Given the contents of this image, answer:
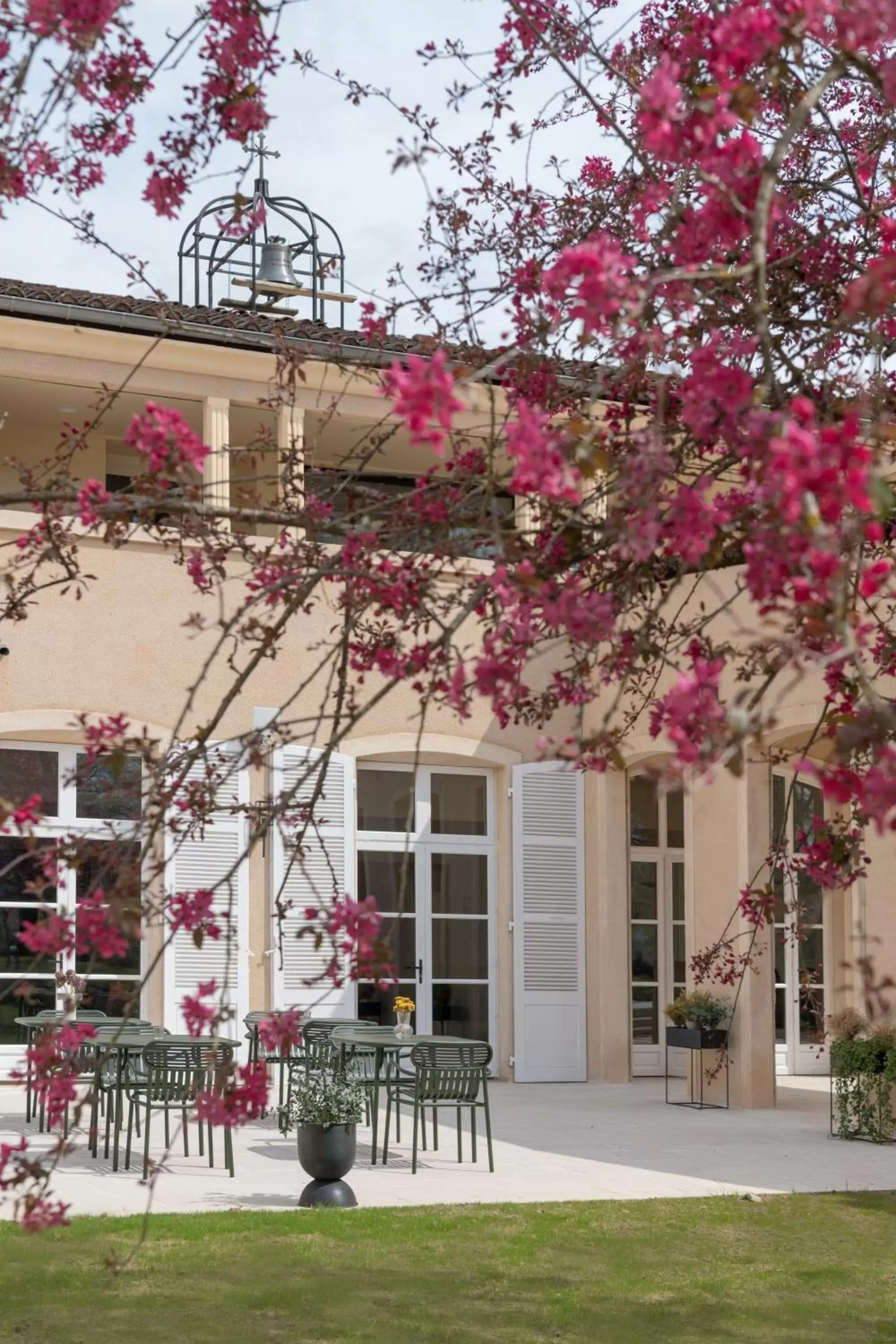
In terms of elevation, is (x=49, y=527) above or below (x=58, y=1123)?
above

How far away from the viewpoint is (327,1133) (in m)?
8.12

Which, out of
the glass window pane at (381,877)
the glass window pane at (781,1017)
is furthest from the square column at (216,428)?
the glass window pane at (781,1017)

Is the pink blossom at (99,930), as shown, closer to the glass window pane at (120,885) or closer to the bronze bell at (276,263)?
the glass window pane at (120,885)

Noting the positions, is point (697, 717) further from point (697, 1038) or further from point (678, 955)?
point (678, 955)

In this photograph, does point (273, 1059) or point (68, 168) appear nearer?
point (68, 168)

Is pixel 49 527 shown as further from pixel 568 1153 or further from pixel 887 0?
pixel 568 1153

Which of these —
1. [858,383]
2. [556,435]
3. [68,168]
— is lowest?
[556,435]

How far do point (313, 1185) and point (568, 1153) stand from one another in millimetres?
2438

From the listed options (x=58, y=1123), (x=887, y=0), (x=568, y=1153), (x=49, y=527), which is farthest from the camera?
(x=58, y=1123)

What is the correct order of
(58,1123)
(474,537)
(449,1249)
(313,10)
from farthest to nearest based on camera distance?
(58,1123) < (449,1249) < (313,10) < (474,537)

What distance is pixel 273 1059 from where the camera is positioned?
10.9 metres

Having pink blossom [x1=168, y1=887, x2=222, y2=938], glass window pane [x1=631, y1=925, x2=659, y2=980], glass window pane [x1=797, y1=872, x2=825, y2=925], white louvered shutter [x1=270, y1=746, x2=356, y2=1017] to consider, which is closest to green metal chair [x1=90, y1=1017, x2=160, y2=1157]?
white louvered shutter [x1=270, y1=746, x2=356, y2=1017]

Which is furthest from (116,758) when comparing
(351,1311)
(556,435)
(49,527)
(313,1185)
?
(313,1185)

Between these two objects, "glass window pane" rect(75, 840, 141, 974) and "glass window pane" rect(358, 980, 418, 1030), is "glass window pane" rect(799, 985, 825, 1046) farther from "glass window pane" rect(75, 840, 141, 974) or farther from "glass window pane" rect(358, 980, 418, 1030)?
"glass window pane" rect(75, 840, 141, 974)
